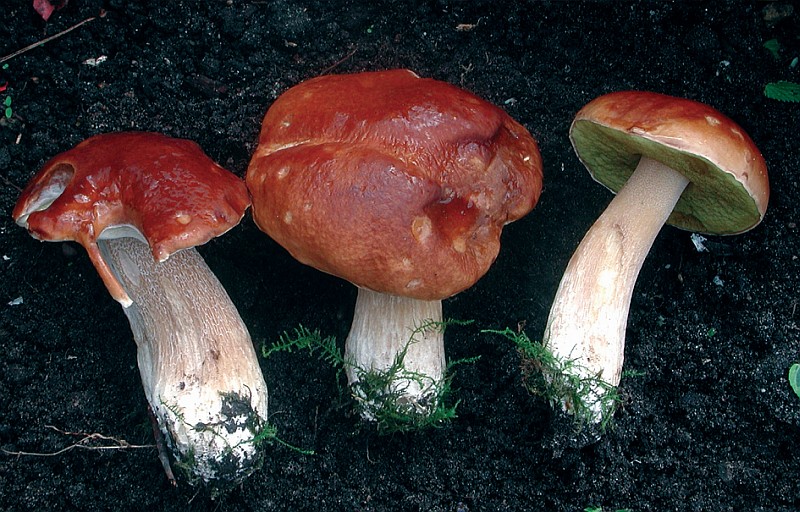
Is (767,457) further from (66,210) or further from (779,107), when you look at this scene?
(66,210)

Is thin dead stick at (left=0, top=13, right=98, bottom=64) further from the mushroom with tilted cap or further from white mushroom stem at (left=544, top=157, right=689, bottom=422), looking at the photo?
white mushroom stem at (left=544, top=157, right=689, bottom=422)

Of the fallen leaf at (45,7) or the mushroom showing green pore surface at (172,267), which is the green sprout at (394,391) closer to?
the mushroom showing green pore surface at (172,267)

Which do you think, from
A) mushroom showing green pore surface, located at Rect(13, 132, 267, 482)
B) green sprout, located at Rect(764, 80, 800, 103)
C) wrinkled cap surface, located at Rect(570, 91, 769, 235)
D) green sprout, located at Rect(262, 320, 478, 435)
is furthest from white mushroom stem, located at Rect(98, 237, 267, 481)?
green sprout, located at Rect(764, 80, 800, 103)

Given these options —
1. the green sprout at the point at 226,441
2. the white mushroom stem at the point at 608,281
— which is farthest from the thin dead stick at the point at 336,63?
the green sprout at the point at 226,441

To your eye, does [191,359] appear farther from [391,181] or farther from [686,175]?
[686,175]

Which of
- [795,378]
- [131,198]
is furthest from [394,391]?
[795,378]
